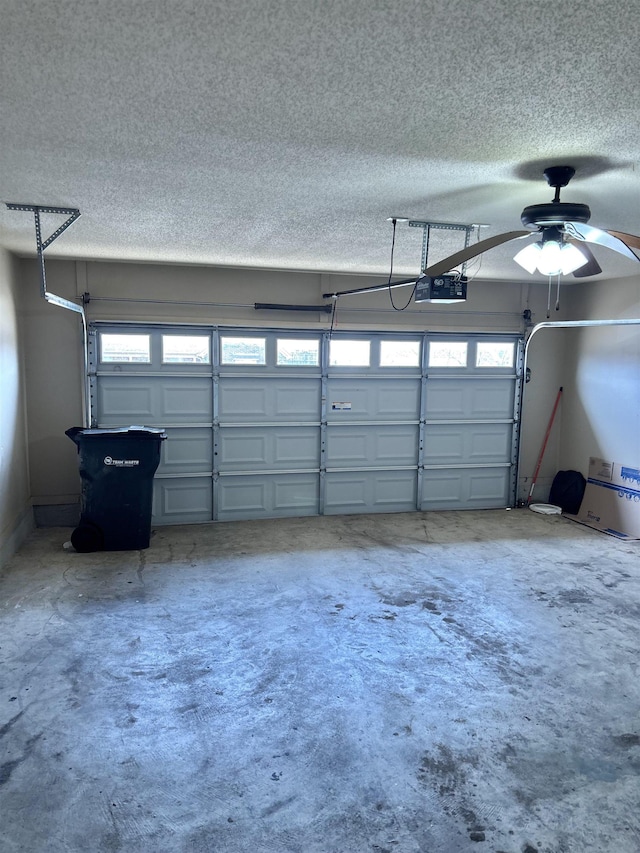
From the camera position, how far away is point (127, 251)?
516 centimetres

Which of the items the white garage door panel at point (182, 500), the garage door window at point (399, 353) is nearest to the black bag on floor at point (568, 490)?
the garage door window at point (399, 353)

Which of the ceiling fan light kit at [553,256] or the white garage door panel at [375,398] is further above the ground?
the ceiling fan light kit at [553,256]

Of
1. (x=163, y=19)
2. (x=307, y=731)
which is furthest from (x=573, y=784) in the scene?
(x=163, y=19)

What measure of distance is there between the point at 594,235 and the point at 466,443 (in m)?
4.48

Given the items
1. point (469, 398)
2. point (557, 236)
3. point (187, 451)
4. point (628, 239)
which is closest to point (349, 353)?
point (469, 398)

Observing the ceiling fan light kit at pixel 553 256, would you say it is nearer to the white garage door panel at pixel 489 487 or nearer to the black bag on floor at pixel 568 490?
the white garage door panel at pixel 489 487

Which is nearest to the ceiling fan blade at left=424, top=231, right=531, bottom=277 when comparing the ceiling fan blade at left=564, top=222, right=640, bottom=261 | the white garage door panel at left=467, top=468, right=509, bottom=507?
the ceiling fan blade at left=564, top=222, right=640, bottom=261

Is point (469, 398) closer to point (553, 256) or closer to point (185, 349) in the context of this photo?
point (185, 349)

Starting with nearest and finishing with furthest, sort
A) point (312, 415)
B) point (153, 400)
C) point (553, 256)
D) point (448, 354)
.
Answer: point (553, 256) → point (153, 400) → point (312, 415) → point (448, 354)

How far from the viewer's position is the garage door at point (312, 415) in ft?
20.0

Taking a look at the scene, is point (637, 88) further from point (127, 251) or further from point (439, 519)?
point (439, 519)

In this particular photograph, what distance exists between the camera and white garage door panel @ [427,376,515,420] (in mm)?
6867

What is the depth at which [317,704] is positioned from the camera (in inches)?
117

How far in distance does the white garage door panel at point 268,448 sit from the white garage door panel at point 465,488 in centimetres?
144
